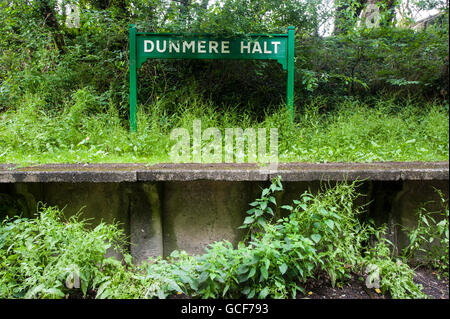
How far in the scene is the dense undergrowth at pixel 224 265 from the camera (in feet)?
5.71

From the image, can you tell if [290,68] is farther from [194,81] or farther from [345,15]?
[345,15]

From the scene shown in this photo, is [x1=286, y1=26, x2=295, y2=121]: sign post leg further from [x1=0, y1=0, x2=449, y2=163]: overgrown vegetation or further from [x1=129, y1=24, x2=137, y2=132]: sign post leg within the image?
[x1=129, y1=24, x2=137, y2=132]: sign post leg

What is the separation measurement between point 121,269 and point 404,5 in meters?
3.07

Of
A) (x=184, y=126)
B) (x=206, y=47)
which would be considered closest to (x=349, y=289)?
(x=184, y=126)

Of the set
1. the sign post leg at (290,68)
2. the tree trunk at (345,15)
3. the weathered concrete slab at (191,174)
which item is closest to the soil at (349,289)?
the weathered concrete slab at (191,174)

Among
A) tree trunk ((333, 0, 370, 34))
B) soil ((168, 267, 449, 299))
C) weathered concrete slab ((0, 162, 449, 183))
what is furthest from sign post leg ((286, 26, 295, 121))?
soil ((168, 267, 449, 299))

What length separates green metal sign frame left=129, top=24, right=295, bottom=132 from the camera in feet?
10.1

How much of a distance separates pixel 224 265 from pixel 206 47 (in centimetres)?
222

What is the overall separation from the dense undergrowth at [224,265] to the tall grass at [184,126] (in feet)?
1.83

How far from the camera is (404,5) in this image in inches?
101

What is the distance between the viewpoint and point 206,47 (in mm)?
3088

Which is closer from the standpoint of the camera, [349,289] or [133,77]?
[349,289]

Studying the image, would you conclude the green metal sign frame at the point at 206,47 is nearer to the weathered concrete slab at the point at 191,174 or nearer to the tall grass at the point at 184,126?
the tall grass at the point at 184,126
